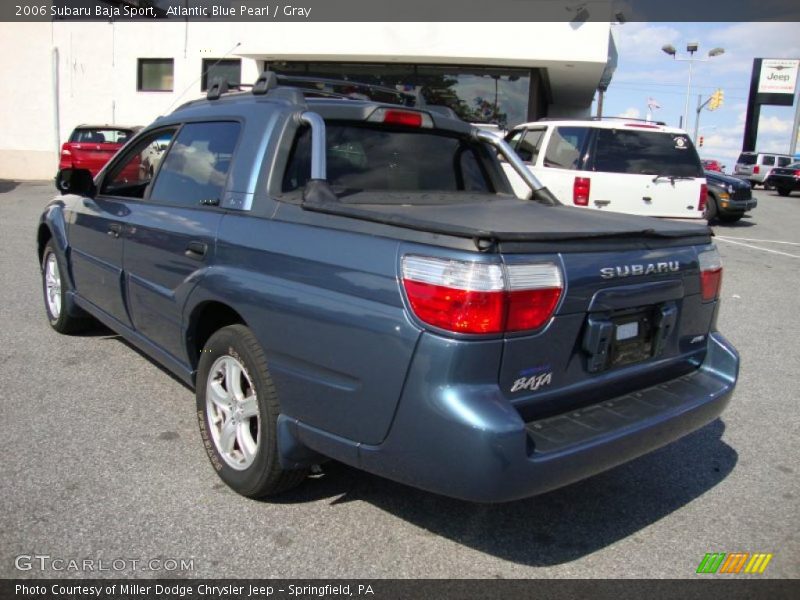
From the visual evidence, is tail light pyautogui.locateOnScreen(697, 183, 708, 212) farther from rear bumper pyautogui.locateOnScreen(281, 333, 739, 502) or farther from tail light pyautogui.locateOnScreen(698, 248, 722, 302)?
rear bumper pyautogui.locateOnScreen(281, 333, 739, 502)

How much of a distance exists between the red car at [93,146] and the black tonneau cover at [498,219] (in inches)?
593

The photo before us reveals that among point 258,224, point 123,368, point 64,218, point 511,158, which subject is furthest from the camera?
point 64,218

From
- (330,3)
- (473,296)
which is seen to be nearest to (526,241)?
(473,296)

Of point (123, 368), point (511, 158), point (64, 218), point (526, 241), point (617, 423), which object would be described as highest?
point (511, 158)

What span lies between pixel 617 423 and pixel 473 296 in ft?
2.89

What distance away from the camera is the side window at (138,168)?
14.2 ft

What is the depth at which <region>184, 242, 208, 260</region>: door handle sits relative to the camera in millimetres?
3367

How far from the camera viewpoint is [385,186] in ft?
11.8

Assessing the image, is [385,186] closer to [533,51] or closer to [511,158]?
[511,158]

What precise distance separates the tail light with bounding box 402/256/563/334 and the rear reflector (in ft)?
4.45

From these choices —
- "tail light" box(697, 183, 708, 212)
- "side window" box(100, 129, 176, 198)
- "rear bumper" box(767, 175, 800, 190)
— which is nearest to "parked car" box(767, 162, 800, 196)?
"rear bumper" box(767, 175, 800, 190)

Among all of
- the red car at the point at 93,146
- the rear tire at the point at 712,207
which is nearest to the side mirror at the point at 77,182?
the red car at the point at 93,146

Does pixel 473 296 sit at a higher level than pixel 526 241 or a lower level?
lower

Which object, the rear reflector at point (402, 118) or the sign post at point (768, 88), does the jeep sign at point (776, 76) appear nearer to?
the sign post at point (768, 88)
